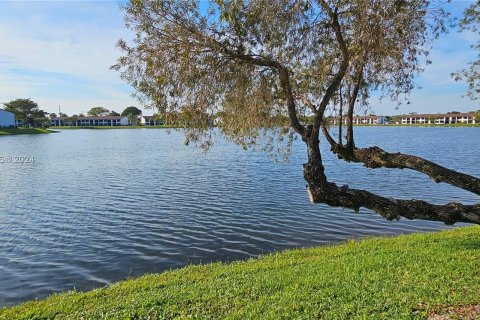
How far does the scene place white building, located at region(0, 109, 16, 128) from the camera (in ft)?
400

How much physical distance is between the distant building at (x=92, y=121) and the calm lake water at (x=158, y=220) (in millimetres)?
169974

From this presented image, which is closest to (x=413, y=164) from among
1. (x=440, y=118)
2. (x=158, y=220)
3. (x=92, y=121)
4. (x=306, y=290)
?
(x=306, y=290)

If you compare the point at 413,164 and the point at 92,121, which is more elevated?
the point at 92,121

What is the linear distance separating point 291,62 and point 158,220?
1057 cm

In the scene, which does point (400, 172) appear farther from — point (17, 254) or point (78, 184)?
point (17, 254)

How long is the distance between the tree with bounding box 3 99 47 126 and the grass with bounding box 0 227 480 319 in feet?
488

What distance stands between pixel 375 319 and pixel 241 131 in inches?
204

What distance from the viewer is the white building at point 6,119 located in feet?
400

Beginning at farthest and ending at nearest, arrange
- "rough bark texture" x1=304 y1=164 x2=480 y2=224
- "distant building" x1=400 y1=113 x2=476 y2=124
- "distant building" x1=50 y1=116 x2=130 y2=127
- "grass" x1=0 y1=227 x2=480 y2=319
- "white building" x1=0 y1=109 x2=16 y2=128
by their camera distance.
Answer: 1. "distant building" x1=50 y1=116 x2=130 y2=127
2. "distant building" x1=400 y1=113 x2=476 y2=124
3. "white building" x1=0 y1=109 x2=16 y2=128
4. "rough bark texture" x1=304 y1=164 x2=480 y2=224
5. "grass" x1=0 y1=227 x2=480 y2=319

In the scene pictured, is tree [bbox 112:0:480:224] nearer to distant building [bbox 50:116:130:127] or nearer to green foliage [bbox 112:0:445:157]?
green foliage [bbox 112:0:445:157]

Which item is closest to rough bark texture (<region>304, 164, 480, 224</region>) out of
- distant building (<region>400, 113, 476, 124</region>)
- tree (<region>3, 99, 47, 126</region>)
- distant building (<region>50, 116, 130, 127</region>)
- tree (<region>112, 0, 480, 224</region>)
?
tree (<region>112, 0, 480, 224</region>)

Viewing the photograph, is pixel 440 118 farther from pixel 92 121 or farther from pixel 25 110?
pixel 25 110

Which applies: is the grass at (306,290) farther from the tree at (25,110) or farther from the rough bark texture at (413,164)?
the tree at (25,110)

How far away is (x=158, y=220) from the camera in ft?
56.5
